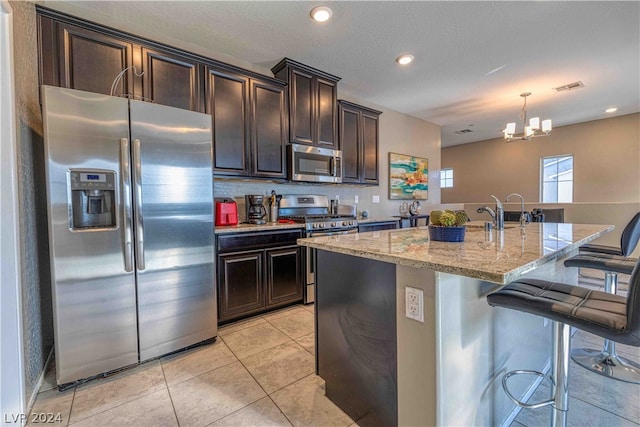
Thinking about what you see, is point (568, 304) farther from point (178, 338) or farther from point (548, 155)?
point (548, 155)

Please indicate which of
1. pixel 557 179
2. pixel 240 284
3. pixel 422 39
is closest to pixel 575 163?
pixel 557 179

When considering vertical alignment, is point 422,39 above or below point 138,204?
above

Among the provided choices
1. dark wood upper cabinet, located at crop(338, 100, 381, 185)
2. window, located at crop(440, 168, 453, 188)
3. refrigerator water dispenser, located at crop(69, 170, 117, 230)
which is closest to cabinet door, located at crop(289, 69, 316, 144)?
dark wood upper cabinet, located at crop(338, 100, 381, 185)

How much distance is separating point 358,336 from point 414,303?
44cm

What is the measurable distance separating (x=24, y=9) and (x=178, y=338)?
7.96 feet

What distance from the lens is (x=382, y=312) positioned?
1.26 m

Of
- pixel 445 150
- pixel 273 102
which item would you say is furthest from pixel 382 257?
pixel 445 150

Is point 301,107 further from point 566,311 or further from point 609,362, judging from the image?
point 609,362

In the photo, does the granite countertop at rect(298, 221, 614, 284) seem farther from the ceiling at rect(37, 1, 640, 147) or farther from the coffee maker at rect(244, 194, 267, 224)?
the ceiling at rect(37, 1, 640, 147)

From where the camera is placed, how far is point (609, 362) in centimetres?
192

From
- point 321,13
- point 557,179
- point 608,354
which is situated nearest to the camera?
point 608,354

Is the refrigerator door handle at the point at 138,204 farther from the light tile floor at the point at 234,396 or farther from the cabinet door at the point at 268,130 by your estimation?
the cabinet door at the point at 268,130

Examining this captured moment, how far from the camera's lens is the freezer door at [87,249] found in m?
1.68

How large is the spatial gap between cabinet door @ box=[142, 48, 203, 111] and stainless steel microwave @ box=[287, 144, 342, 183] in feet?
3.63
